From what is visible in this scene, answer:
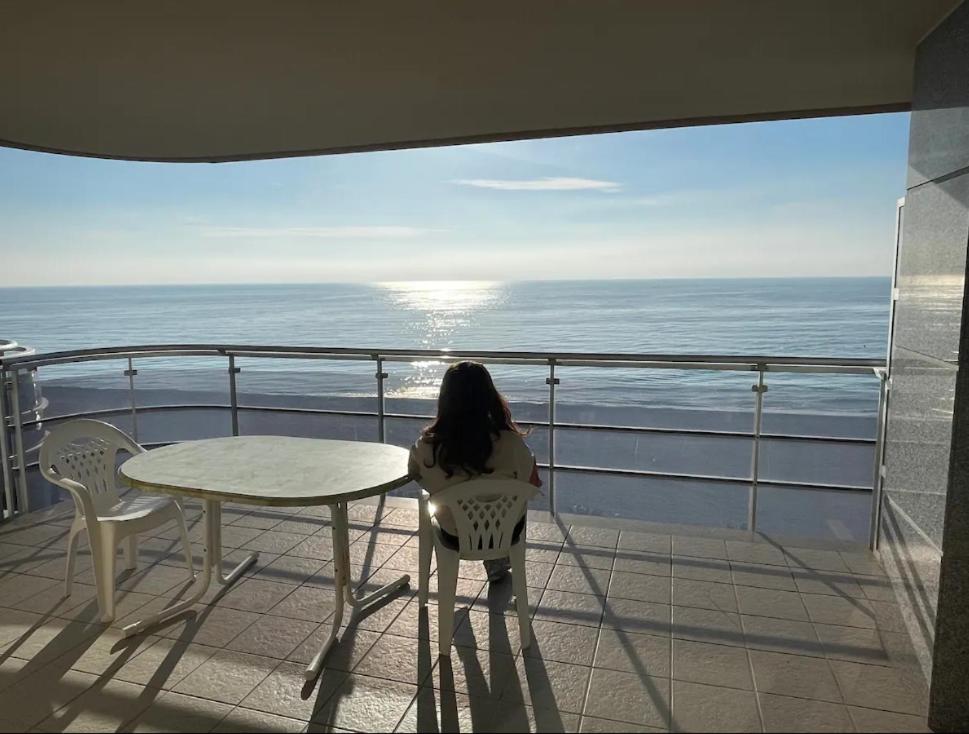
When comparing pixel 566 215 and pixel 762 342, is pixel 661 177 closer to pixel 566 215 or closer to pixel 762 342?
pixel 566 215

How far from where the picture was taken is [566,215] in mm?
43469

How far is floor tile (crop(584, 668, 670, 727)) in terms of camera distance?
214 centimetres

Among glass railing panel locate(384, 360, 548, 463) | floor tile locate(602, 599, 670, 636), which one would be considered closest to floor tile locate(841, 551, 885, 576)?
floor tile locate(602, 599, 670, 636)

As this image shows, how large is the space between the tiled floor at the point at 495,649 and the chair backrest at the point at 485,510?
1.42 ft

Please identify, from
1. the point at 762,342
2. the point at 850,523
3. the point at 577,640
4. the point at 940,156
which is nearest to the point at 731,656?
the point at 577,640

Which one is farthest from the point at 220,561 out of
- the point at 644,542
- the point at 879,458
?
the point at 879,458

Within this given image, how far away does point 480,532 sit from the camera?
250 centimetres

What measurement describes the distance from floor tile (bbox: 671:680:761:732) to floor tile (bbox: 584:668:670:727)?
0.04 metres

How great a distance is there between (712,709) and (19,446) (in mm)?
4289

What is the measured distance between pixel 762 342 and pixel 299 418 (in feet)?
75.0

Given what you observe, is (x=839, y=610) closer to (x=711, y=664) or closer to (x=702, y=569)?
(x=702, y=569)

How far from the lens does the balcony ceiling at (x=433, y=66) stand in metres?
2.18

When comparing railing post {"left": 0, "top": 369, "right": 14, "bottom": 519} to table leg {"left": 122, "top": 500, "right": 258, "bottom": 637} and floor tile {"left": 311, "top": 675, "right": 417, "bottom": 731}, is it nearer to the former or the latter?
table leg {"left": 122, "top": 500, "right": 258, "bottom": 637}

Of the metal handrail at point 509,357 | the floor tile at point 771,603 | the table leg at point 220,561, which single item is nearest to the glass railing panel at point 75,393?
the metal handrail at point 509,357
